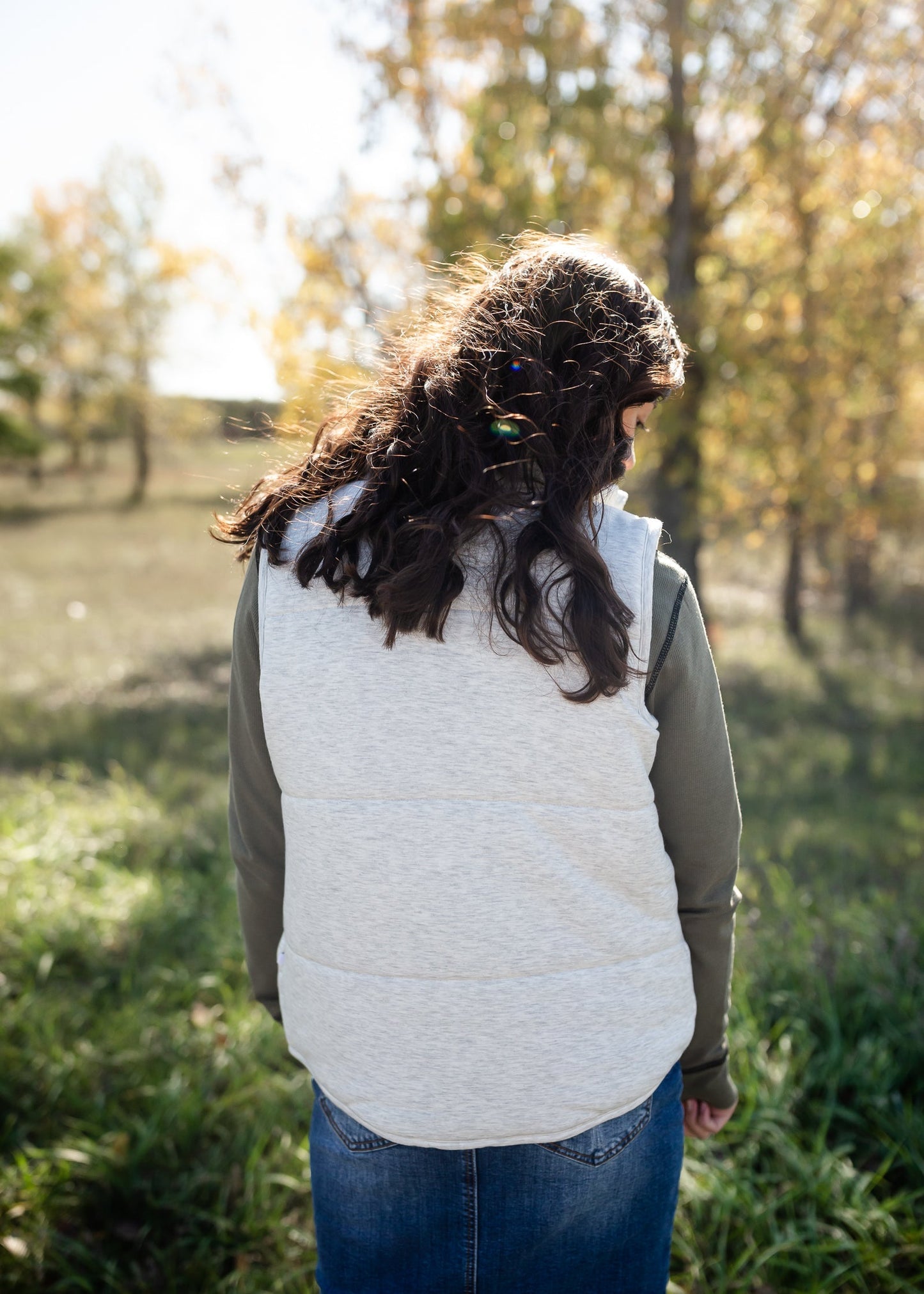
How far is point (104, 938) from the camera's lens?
135 inches

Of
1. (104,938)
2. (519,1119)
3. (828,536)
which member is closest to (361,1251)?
(519,1119)

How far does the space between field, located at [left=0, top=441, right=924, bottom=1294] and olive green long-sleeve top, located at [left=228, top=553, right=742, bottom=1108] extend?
1.51 feet

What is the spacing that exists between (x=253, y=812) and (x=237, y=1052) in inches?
67.4

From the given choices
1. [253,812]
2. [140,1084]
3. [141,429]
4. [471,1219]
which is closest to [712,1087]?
[471,1219]

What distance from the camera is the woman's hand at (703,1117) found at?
1.52 m

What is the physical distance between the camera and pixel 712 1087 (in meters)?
1.46

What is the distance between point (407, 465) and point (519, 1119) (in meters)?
0.83

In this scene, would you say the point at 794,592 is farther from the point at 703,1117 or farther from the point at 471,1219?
the point at 471,1219

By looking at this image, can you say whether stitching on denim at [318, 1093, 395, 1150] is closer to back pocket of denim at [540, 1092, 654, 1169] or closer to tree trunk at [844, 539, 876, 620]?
back pocket of denim at [540, 1092, 654, 1169]

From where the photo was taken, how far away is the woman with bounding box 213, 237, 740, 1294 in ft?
3.35

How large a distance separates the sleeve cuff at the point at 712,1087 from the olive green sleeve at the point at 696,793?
0.01m

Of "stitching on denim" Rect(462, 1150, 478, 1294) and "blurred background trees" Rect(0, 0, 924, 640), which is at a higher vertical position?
"blurred background trees" Rect(0, 0, 924, 640)

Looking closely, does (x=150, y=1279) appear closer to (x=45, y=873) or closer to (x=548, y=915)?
(x=548, y=915)

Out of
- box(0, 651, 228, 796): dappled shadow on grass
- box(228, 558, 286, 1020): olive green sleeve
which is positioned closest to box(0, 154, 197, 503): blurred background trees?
box(0, 651, 228, 796): dappled shadow on grass
